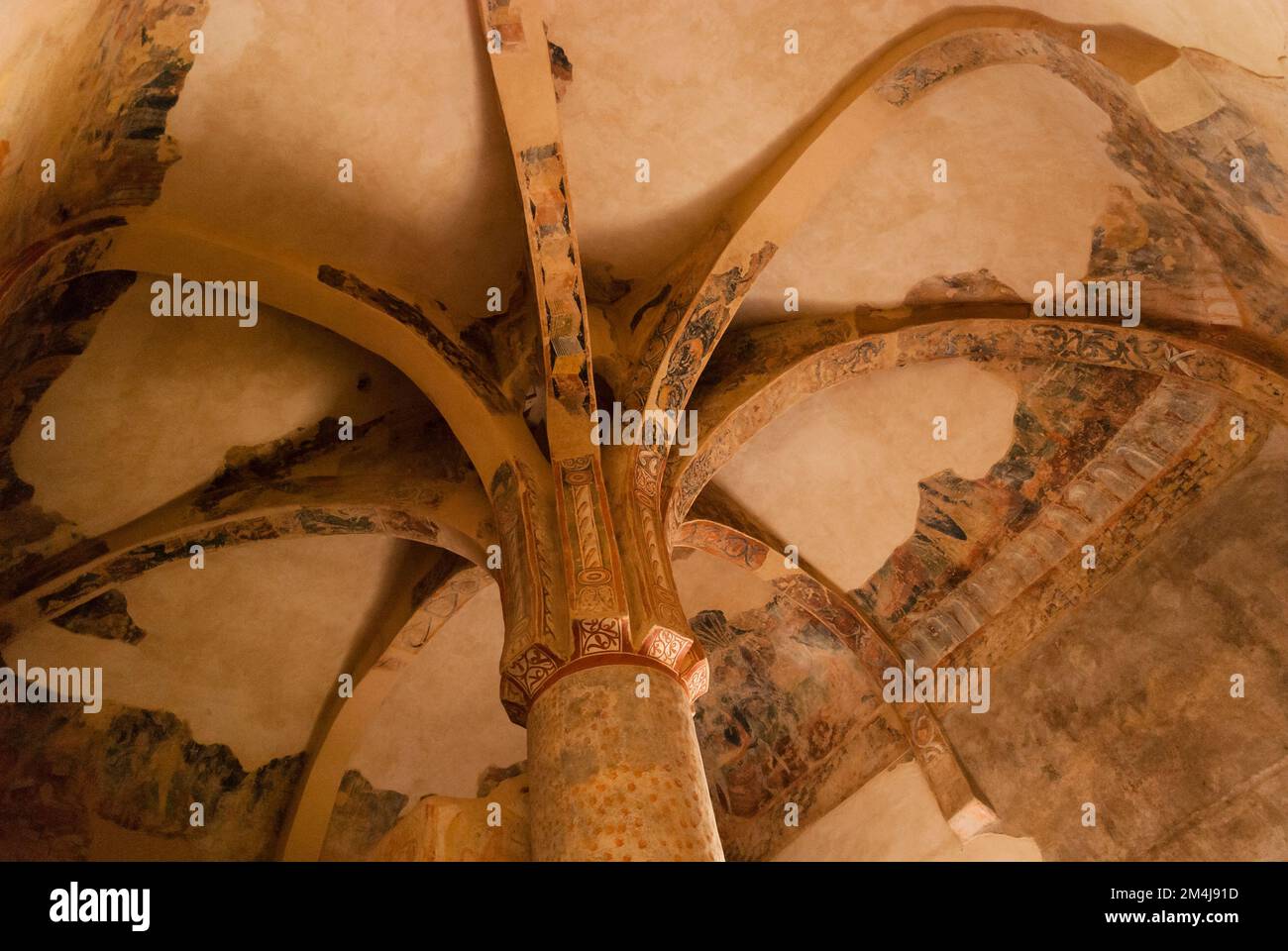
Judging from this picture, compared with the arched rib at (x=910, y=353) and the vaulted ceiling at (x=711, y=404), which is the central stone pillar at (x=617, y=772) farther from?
the arched rib at (x=910, y=353)

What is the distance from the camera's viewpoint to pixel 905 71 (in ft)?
22.7

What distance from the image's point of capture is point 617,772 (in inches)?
194

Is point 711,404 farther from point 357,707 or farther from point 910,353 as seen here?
point 357,707

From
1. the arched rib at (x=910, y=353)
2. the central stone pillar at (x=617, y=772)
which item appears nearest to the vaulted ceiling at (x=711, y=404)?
the arched rib at (x=910, y=353)

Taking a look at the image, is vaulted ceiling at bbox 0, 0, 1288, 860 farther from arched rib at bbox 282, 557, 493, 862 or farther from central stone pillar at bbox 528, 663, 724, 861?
central stone pillar at bbox 528, 663, 724, 861

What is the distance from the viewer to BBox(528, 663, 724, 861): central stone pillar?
15.5 feet

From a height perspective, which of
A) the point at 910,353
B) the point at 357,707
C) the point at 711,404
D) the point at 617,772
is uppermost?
the point at 910,353

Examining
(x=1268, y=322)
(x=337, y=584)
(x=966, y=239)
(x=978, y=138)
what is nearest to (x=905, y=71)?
(x=978, y=138)

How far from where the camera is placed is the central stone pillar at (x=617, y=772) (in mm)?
4711

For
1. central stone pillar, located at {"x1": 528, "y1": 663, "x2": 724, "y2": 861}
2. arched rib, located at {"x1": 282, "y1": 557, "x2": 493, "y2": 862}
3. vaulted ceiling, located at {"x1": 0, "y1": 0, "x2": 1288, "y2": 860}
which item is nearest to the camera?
central stone pillar, located at {"x1": 528, "y1": 663, "x2": 724, "y2": 861}

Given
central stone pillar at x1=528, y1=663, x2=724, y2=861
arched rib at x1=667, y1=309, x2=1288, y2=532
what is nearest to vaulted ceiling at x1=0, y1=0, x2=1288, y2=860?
arched rib at x1=667, y1=309, x2=1288, y2=532

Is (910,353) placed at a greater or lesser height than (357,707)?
greater

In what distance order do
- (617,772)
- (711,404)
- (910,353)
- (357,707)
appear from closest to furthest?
1. (617,772)
2. (711,404)
3. (910,353)
4. (357,707)

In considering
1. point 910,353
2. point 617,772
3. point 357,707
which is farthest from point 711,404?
point 357,707
